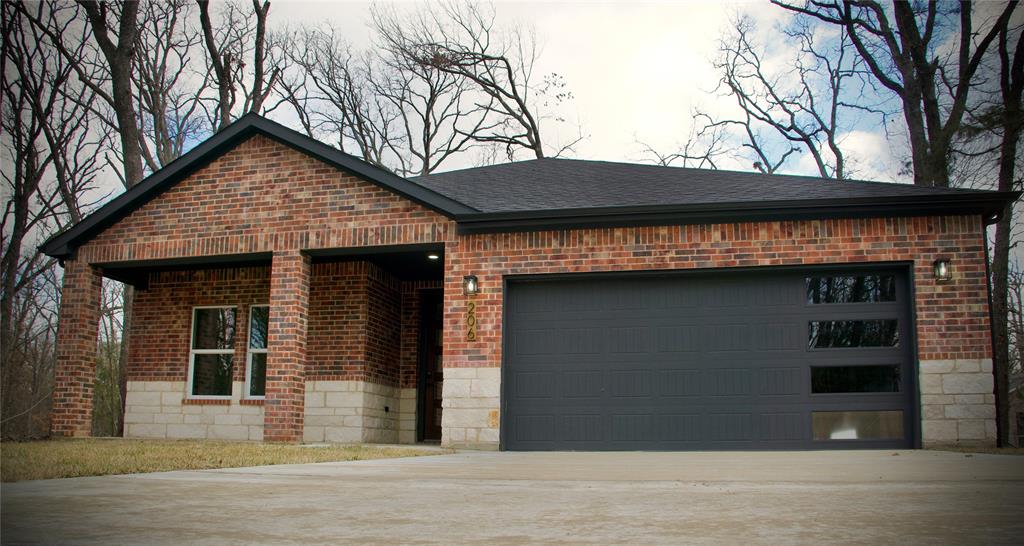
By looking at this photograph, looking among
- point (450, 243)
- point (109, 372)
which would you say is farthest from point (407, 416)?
point (109, 372)

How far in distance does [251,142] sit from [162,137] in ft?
42.4

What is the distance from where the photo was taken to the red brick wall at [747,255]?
11.1 metres

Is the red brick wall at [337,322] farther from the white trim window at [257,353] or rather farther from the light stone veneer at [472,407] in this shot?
the light stone veneer at [472,407]

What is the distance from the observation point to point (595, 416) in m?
11.9

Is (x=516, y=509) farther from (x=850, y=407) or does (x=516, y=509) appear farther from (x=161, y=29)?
(x=161, y=29)

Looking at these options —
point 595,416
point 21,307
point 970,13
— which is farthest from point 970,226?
point 21,307

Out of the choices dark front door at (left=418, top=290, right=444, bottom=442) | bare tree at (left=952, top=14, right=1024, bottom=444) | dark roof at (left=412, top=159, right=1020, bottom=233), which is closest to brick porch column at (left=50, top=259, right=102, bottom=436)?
dark front door at (left=418, top=290, right=444, bottom=442)

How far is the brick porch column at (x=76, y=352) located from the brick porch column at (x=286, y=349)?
3.48 metres

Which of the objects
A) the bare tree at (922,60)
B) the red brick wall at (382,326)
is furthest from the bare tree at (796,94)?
the red brick wall at (382,326)

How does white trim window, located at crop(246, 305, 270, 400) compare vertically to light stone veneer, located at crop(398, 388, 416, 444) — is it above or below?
above

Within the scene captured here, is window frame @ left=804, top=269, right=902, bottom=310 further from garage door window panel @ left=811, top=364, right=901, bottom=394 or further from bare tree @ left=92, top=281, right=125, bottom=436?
bare tree @ left=92, top=281, right=125, bottom=436

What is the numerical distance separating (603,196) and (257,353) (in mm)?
6722

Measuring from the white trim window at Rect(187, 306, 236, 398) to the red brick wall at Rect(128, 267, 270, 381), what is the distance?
135 mm

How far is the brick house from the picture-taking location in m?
11.2
